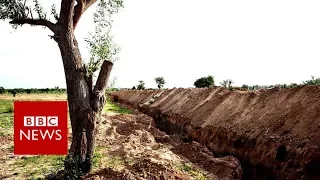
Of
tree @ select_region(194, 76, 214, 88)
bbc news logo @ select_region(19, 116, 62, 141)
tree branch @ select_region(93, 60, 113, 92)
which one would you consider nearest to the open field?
bbc news logo @ select_region(19, 116, 62, 141)

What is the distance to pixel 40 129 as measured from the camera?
13641 millimetres

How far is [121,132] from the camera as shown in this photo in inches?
790

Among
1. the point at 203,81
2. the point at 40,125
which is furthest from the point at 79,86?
the point at 203,81

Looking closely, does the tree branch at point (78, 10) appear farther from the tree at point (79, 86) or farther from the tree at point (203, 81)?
the tree at point (203, 81)

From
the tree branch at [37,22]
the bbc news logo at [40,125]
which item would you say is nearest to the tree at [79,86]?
the tree branch at [37,22]

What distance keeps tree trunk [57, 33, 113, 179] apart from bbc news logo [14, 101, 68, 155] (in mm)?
3917

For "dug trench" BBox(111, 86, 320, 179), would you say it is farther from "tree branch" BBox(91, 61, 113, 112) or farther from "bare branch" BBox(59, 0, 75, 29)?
"bare branch" BBox(59, 0, 75, 29)

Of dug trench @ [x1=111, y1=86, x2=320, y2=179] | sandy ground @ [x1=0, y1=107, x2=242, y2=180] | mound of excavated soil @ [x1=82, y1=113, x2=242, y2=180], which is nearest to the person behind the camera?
mound of excavated soil @ [x1=82, y1=113, x2=242, y2=180]

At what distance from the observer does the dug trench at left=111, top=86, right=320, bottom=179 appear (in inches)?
391

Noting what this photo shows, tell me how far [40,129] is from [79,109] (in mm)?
4246

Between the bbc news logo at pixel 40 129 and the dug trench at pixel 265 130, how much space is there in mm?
6073

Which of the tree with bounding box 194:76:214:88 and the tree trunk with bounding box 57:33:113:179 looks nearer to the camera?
the tree trunk with bounding box 57:33:113:179

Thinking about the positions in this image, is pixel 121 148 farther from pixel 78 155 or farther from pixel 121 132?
pixel 121 132

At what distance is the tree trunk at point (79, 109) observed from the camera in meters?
10.1
